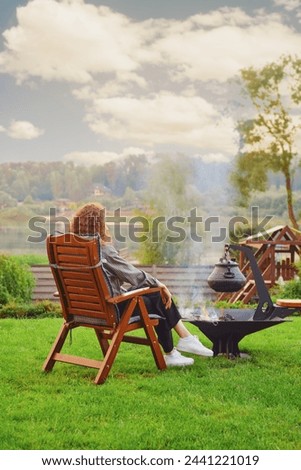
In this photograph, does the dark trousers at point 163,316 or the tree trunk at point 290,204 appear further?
the tree trunk at point 290,204

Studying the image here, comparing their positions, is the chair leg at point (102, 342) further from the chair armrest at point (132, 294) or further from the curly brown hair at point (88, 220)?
the curly brown hair at point (88, 220)

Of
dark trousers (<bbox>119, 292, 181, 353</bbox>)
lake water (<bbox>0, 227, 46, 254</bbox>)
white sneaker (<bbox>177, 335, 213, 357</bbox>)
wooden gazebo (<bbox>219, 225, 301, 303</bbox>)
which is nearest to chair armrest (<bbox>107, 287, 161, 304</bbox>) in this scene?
dark trousers (<bbox>119, 292, 181, 353</bbox>)

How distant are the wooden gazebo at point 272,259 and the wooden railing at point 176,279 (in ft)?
1.83

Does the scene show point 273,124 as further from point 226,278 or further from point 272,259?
point 226,278

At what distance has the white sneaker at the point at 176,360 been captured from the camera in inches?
191

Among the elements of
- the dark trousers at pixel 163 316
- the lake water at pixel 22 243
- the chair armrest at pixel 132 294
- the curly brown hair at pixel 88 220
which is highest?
the curly brown hair at pixel 88 220

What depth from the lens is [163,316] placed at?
4848 mm

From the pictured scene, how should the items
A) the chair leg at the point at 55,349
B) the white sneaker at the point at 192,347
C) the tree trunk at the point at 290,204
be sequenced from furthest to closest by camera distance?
1. the tree trunk at the point at 290,204
2. the white sneaker at the point at 192,347
3. the chair leg at the point at 55,349

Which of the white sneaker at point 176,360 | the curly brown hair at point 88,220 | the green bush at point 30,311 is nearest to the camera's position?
the curly brown hair at point 88,220

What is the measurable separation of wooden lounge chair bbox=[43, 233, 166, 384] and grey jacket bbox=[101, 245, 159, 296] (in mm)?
115

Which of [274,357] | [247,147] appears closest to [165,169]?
[247,147]

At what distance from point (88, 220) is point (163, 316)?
0.86 meters

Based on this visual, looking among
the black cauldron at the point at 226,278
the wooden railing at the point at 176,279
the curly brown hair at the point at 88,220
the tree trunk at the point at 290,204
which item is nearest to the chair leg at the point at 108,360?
the curly brown hair at the point at 88,220

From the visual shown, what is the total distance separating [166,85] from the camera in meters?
18.8
